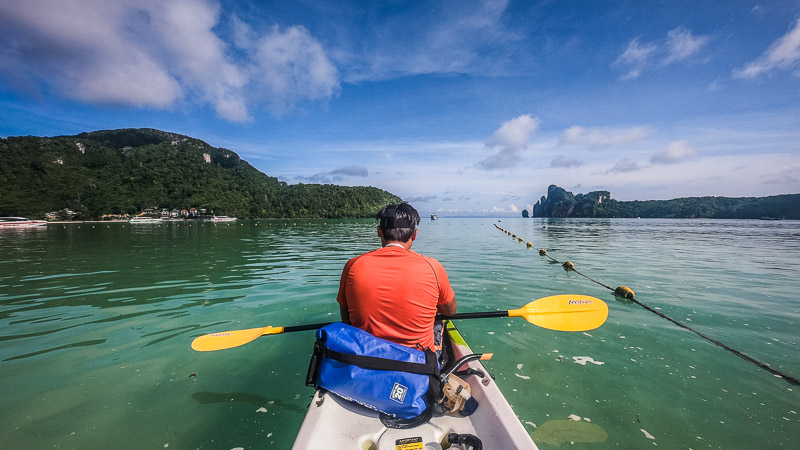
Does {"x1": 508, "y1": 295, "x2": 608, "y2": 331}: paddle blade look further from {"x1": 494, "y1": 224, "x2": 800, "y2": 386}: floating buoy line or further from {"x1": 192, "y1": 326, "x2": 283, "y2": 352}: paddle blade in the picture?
{"x1": 192, "y1": 326, "x2": 283, "y2": 352}: paddle blade

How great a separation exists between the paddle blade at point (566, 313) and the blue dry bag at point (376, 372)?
337 centimetres

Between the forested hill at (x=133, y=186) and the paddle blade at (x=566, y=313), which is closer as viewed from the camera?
the paddle blade at (x=566, y=313)

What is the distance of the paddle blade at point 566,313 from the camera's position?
553 cm

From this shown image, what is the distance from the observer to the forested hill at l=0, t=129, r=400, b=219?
86.5 meters

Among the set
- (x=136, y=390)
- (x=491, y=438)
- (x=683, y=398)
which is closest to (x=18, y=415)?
(x=136, y=390)

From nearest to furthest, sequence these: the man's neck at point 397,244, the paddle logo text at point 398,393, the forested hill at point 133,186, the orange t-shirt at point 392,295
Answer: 1. the paddle logo text at point 398,393
2. the orange t-shirt at point 392,295
3. the man's neck at point 397,244
4. the forested hill at point 133,186

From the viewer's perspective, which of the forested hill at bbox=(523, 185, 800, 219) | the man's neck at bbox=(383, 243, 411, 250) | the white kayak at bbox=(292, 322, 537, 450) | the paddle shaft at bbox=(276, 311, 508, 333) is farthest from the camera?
the forested hill at bbox=(523, 185, 800, 219)

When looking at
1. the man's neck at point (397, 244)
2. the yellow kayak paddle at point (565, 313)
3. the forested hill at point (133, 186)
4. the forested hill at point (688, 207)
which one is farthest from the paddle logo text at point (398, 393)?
the forested hill at point (688, 207)

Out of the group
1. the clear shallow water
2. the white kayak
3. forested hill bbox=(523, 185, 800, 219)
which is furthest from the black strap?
forested hill bbox=(523, 185, 800, 219)

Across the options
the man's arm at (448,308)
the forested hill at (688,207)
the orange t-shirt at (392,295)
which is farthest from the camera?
the forested hill at (688,207)

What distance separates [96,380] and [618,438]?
7873 mm

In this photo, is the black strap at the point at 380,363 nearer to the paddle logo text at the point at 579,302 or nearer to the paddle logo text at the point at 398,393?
the paddle logo text at the point at 398,393

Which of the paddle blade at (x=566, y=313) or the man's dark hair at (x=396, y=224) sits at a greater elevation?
the man's dark hair at (x=396, y=224)

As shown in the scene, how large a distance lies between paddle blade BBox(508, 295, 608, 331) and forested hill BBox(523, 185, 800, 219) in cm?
18676
